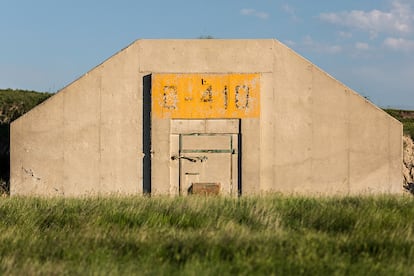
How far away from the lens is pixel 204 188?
17.5 meters

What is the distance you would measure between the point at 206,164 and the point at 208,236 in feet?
29.6

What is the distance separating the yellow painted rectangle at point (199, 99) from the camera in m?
17.7

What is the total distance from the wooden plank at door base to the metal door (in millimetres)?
86

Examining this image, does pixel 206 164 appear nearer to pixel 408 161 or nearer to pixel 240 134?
pixel 240 134

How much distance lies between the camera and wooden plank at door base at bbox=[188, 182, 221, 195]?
1731 cm

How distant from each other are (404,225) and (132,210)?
4.59 m

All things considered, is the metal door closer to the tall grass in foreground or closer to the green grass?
the tall grass in foreground

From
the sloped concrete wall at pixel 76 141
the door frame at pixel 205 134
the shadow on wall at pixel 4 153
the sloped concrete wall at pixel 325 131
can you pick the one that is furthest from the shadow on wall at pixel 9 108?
the sloped concrete wall at pixel 325 131

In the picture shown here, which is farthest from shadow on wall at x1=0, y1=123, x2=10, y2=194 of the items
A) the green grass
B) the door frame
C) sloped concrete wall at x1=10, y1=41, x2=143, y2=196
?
the green grass

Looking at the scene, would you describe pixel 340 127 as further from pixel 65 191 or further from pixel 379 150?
pixel 65 191

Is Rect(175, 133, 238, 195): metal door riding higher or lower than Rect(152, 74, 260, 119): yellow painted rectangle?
lower

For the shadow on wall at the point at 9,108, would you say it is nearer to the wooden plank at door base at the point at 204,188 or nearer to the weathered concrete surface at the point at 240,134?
the weathered concrete surface at the point at 240,134

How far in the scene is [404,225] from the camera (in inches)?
393

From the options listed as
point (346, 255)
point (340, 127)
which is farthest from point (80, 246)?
point (340, 127)
